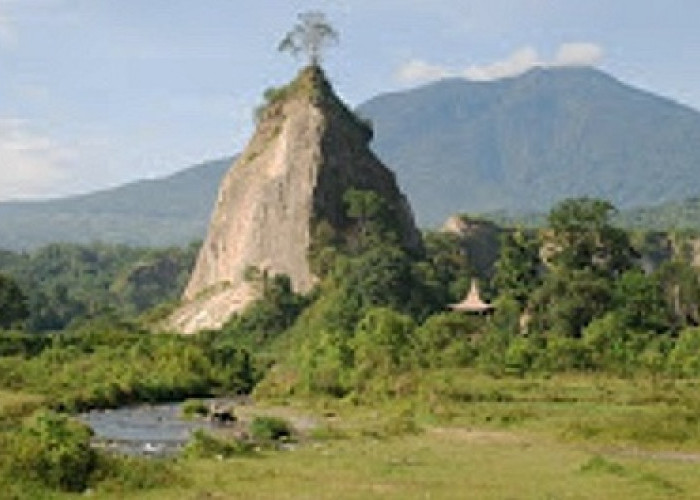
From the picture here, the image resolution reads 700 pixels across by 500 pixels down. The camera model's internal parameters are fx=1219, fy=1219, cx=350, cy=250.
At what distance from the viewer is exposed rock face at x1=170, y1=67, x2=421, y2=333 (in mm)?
100938

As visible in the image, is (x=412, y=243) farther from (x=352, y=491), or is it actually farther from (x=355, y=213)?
(x=352, y=491)

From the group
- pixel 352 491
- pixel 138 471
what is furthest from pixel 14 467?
pixel 352 491

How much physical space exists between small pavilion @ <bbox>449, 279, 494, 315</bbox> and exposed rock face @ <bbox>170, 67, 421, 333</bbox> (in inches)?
592

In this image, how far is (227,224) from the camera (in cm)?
10975

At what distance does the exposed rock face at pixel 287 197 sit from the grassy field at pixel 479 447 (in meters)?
40.2

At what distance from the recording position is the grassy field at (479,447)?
26.4 m

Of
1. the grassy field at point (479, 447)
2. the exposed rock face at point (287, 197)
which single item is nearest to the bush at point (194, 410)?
the grassy field at point (479, 447)

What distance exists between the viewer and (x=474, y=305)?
85688 millimetres

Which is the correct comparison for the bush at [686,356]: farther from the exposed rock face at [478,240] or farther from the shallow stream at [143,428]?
the exposed rock face at [478,240]

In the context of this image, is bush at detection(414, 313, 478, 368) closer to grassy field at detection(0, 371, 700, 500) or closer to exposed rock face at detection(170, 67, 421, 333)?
grassy field at detection(0, 371, 700, 500)

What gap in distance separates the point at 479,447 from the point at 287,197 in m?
68.1

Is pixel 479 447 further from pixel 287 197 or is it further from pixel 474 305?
pixel 287 197

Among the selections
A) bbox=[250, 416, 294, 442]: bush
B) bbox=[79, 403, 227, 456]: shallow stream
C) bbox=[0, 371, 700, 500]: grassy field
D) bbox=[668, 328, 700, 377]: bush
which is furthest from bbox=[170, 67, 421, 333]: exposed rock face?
bbox=[250, 416, 294, 442]: bush

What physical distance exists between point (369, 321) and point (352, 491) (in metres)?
45.2
